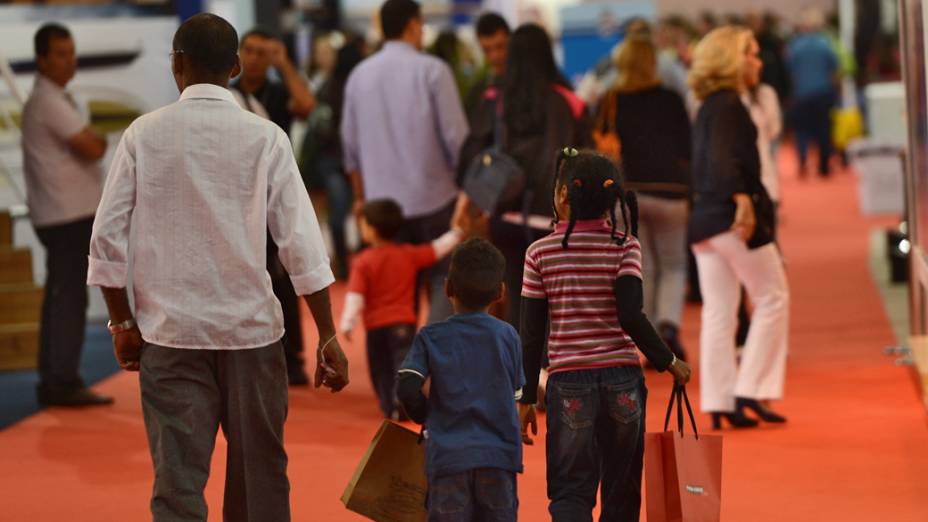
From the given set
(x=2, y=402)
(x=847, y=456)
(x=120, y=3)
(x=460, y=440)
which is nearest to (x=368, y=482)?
(x=460, y=440)

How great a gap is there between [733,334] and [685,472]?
237cm

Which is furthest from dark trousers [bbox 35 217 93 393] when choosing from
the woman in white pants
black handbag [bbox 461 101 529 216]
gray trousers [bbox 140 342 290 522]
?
gray trousers [bbox 140 342 290 522]

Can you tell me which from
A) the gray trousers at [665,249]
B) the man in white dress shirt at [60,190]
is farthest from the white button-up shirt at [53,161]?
the gray trousers at [665,249]

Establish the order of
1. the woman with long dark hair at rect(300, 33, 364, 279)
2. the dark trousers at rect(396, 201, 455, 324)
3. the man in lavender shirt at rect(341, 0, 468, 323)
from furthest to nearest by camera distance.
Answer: the woman with long dark hair at rect(300, 33, 364, 279) < the man in lavender shirt at rect(341, 0, 468, 323) < the dark trousers at rect(396, 201, 455, 324)

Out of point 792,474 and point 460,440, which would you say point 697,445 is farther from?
point 792,474

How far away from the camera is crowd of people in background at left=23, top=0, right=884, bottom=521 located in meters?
4.16

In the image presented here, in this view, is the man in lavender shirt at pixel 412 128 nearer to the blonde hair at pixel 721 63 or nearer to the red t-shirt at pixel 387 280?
the red t-shirt at pixel 387 280

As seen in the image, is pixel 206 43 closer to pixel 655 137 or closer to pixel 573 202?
pixel 573 202

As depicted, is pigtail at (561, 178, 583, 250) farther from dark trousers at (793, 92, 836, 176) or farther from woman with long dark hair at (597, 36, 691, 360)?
dark trousers at (793, 92, 836, 176)

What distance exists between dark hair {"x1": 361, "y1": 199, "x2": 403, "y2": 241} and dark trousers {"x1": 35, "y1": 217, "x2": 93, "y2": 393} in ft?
5.05

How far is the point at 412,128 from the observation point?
759cm

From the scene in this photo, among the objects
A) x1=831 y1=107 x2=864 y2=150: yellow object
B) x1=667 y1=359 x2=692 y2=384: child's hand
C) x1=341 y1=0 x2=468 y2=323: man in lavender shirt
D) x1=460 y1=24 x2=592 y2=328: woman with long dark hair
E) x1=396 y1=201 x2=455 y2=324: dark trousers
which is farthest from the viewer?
x1=831 y1=107 x2=864 y2=150: yellow object

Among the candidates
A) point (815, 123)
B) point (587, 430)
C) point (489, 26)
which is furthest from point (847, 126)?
point (587, 430)

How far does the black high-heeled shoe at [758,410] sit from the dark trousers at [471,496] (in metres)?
2.85
